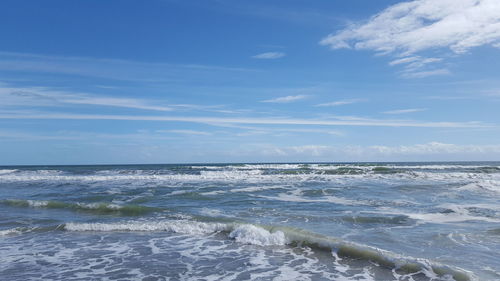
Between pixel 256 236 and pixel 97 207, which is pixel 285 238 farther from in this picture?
pixel 97 207

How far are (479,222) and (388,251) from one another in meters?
4.88

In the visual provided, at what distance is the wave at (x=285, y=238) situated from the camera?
21.6 ft

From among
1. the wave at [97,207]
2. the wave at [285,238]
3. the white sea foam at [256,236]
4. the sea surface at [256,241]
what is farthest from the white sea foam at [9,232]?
the white sea foam at [256,236]

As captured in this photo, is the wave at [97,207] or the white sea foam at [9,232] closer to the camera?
the white sea foam at [9,232]

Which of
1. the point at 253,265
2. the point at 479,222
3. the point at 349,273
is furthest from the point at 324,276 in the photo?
the point at 479,222

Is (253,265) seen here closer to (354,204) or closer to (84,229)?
(84,229)

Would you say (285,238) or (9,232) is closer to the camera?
(285,238)

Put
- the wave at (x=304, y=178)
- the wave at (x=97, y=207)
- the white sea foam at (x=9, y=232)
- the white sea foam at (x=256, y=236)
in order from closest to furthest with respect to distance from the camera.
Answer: the white sea foam at (x=256, y=236), the white sea foam at (x=9, y=232), the wave at (x=97, y=207), the wave at (x=304, y=178)

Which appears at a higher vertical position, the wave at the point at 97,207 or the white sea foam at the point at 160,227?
the wave at the point at 97,207

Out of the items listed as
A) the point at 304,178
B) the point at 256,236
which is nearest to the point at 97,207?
the point at 256,236

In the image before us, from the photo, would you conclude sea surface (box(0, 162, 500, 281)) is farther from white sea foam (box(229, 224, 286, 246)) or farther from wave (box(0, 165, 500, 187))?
wave (box(0, 165, 500, 187))

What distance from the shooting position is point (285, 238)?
8.95m

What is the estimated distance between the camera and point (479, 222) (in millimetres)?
10555

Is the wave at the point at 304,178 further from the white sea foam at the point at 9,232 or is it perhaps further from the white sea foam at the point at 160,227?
the white sea foam at the point at 9,232
